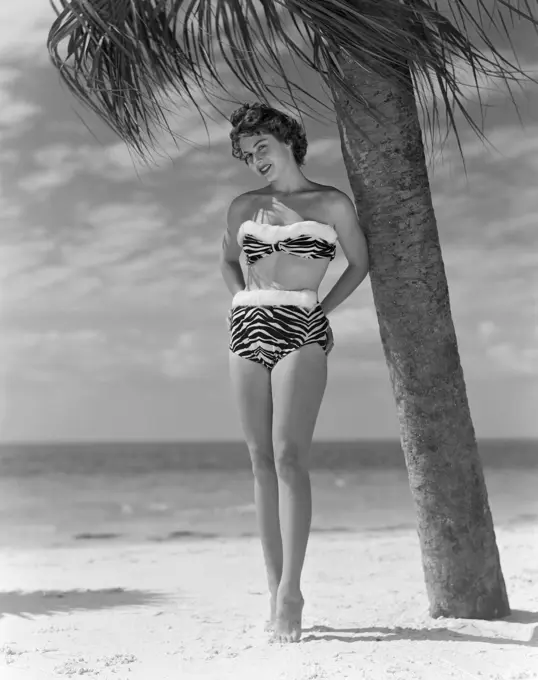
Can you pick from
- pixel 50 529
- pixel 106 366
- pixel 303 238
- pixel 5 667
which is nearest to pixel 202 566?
pixel 5 667

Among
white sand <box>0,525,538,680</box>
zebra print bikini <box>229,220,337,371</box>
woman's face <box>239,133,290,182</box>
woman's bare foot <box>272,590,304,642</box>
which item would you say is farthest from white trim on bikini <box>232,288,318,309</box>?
white sand <box>0,525,538,680</box>

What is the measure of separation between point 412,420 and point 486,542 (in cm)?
55

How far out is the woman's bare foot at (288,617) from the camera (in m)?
2.84

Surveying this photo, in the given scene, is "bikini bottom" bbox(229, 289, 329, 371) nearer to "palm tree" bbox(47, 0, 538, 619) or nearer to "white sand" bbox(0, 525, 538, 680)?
"palm tree" bbox(47, 0, 538, 619)

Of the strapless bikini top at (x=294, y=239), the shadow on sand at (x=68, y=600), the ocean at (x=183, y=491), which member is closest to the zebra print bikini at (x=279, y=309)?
the strapless bikini top at (x=294, y=239)

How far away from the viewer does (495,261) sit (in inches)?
631

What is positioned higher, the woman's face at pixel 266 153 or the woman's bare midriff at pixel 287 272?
the woman's face at pixel 266 153

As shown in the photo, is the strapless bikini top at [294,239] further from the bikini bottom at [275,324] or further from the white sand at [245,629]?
the white sand at [245,629]

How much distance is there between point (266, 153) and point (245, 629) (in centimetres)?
181

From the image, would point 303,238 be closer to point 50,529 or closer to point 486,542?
point 486,542

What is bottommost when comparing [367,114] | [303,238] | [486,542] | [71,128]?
[486,542]

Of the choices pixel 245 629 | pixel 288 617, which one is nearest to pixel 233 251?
pixel 288 617

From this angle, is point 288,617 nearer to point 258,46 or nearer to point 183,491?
point 258,46

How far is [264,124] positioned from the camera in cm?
298
